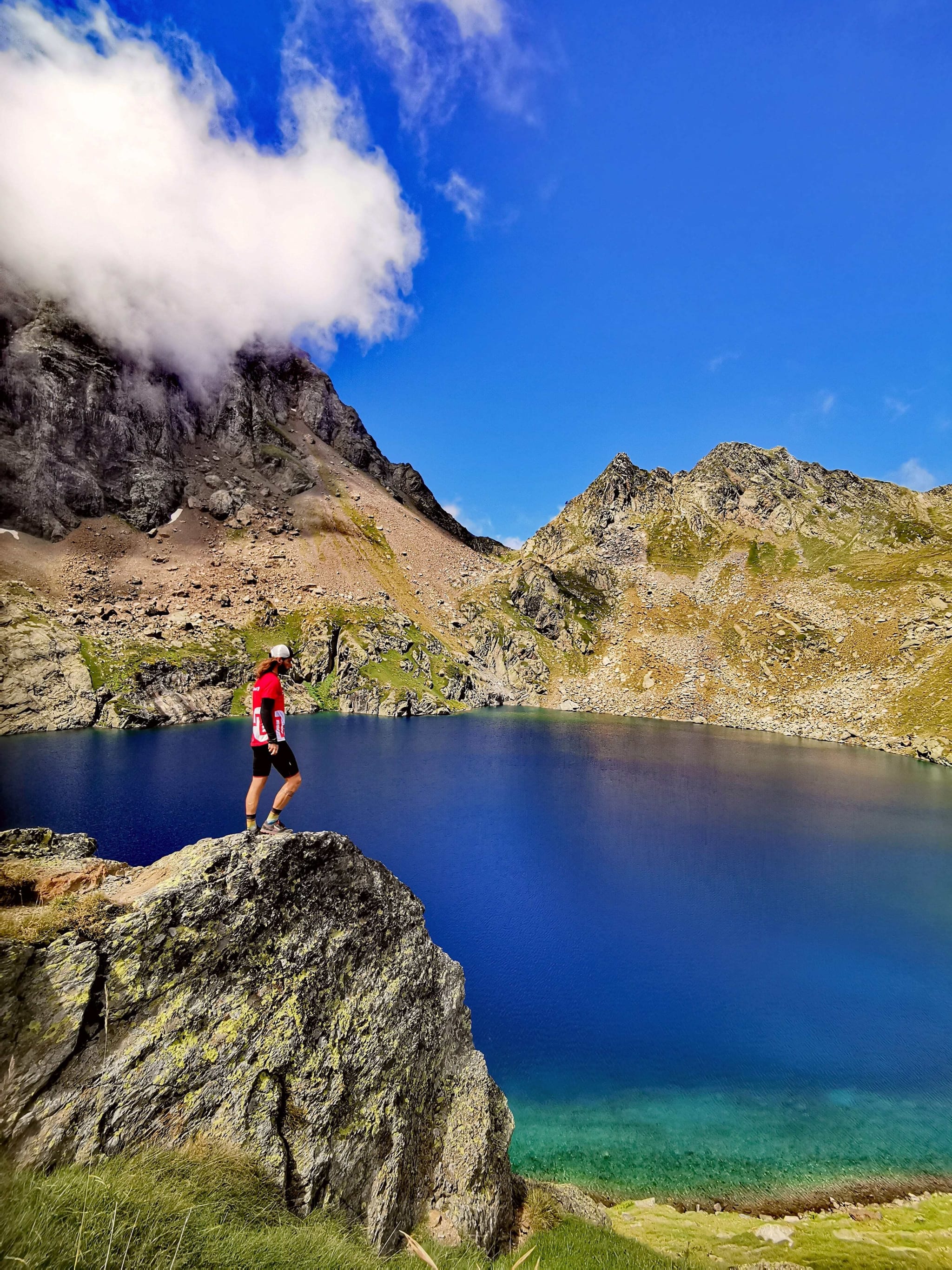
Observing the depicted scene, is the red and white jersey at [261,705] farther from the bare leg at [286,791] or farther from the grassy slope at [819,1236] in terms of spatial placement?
the grassy slope at [819,1236]

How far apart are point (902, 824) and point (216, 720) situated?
92923mm

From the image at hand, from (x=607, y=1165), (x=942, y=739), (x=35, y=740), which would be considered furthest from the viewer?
(x=942, y=739)

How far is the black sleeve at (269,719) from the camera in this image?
948cm

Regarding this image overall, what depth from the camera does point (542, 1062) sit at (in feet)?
63.3

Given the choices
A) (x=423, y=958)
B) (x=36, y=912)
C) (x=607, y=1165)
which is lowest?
(x=607, y=1165)

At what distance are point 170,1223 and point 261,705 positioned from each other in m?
6.45

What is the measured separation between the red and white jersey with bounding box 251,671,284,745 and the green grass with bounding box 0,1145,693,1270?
5.42 meters

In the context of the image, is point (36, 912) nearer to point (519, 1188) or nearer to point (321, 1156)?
point (321, 1156)

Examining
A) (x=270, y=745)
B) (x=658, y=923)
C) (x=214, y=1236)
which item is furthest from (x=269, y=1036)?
(x=658, y=923)

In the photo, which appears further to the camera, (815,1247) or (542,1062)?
(542,1062)

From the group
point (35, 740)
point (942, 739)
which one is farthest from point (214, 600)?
point (942, 739)

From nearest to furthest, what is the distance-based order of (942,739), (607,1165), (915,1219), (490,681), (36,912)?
(36,912), (915,1219), (607,1165), (942,739), (490,681)

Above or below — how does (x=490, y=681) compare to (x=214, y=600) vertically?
below

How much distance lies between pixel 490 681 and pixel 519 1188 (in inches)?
4612
